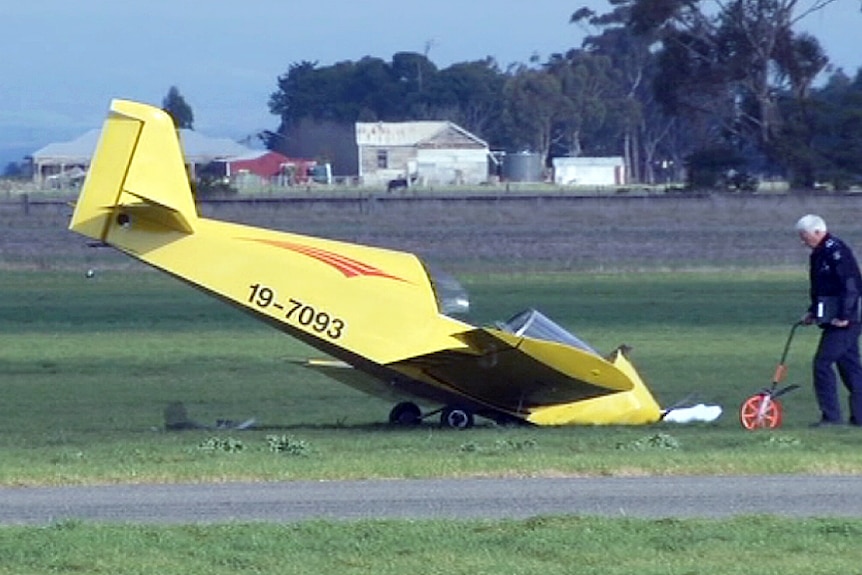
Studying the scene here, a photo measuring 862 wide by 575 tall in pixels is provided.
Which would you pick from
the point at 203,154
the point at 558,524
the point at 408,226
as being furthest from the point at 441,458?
the point at 203,154

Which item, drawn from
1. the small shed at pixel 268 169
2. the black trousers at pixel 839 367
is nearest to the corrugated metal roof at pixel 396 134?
the small shed at pixel 268 169

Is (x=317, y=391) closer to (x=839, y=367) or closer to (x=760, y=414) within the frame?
(x=760, y=414)

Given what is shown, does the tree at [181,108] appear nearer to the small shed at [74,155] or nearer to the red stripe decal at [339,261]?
the small shed at [74,155]

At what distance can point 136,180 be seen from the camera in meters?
16.3

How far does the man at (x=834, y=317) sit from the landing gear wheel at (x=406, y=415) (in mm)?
3490

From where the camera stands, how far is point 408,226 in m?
56.2

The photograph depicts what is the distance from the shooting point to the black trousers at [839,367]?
1518 cm

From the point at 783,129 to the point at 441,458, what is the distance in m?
58.4

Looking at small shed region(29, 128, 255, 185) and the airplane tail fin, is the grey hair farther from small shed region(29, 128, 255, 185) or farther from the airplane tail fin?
small shed region(29, 128, 255, 185)

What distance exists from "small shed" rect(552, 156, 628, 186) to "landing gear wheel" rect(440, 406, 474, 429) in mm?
98123

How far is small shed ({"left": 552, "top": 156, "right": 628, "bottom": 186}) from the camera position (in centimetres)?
11631

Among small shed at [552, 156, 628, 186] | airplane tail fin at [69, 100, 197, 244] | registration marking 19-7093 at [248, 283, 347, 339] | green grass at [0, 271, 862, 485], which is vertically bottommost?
small shed at [552, 156, 628, 186]

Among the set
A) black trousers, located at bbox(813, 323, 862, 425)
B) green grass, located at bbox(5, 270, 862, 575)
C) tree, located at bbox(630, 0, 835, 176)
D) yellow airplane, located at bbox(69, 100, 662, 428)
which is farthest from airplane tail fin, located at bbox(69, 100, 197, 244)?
tree, located at bbox(630, 0, 835, 176)

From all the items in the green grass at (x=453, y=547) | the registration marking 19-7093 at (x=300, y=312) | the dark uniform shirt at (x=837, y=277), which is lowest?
the green grass at (x=453, y=547)
